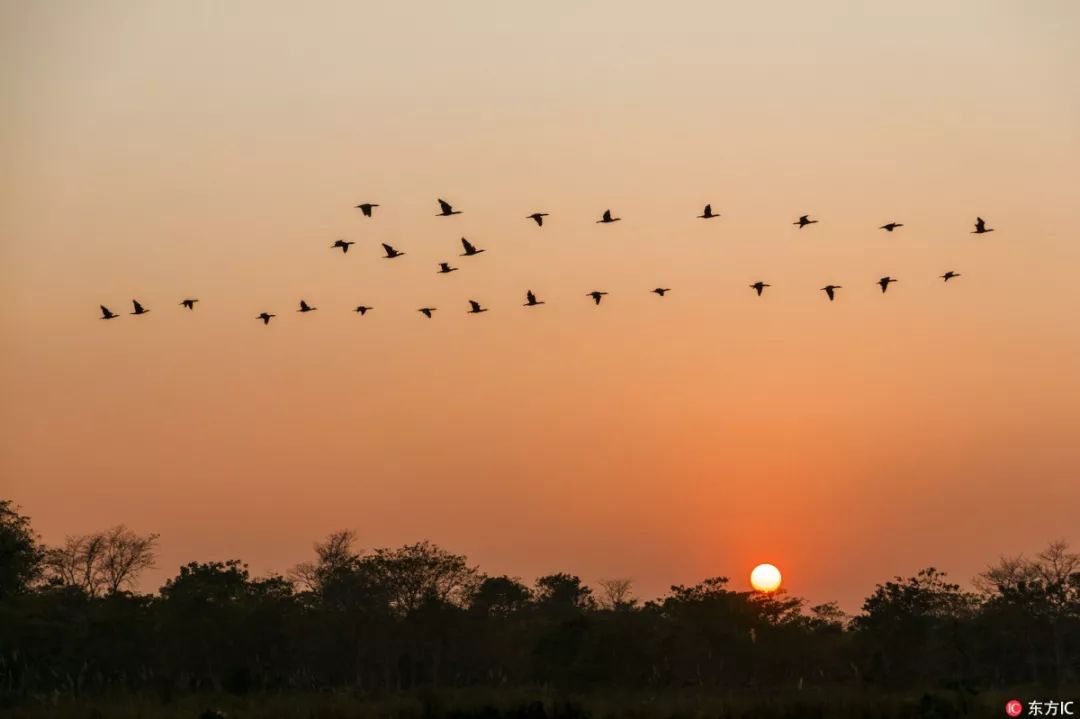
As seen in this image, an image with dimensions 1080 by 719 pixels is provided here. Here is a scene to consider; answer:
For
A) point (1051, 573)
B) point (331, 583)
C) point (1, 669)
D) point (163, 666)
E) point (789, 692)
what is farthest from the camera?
point (331, 583)

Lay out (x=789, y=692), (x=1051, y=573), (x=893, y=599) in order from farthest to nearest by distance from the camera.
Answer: (x=1051, y=573), (x=893, y=599), (x=789, y=692)

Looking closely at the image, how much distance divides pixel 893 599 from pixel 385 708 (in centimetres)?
3950

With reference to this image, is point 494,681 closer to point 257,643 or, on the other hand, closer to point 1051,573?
point 257,643

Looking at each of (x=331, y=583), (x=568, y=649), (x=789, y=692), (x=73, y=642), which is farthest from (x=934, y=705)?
(x=331, y=583)

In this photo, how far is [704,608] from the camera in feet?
283

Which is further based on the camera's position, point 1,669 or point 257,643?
point 257,643

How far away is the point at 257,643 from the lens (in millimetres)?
76125

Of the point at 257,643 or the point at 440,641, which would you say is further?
the point at 440,641

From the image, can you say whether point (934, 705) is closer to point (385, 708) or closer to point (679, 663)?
point (385, 708)

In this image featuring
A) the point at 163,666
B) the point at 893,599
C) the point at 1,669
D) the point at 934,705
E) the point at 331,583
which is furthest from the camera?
the point at 331,583

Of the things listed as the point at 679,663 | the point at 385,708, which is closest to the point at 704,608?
the point at 679,663

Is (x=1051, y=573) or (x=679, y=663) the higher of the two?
(x=1051, y=573)

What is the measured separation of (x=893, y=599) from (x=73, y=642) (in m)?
42.8

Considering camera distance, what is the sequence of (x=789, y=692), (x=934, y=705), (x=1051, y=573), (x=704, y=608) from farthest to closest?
(x=1051, y=573) → (x=704, y=608) → (x=789, y=692) → (x=934, y=705)
